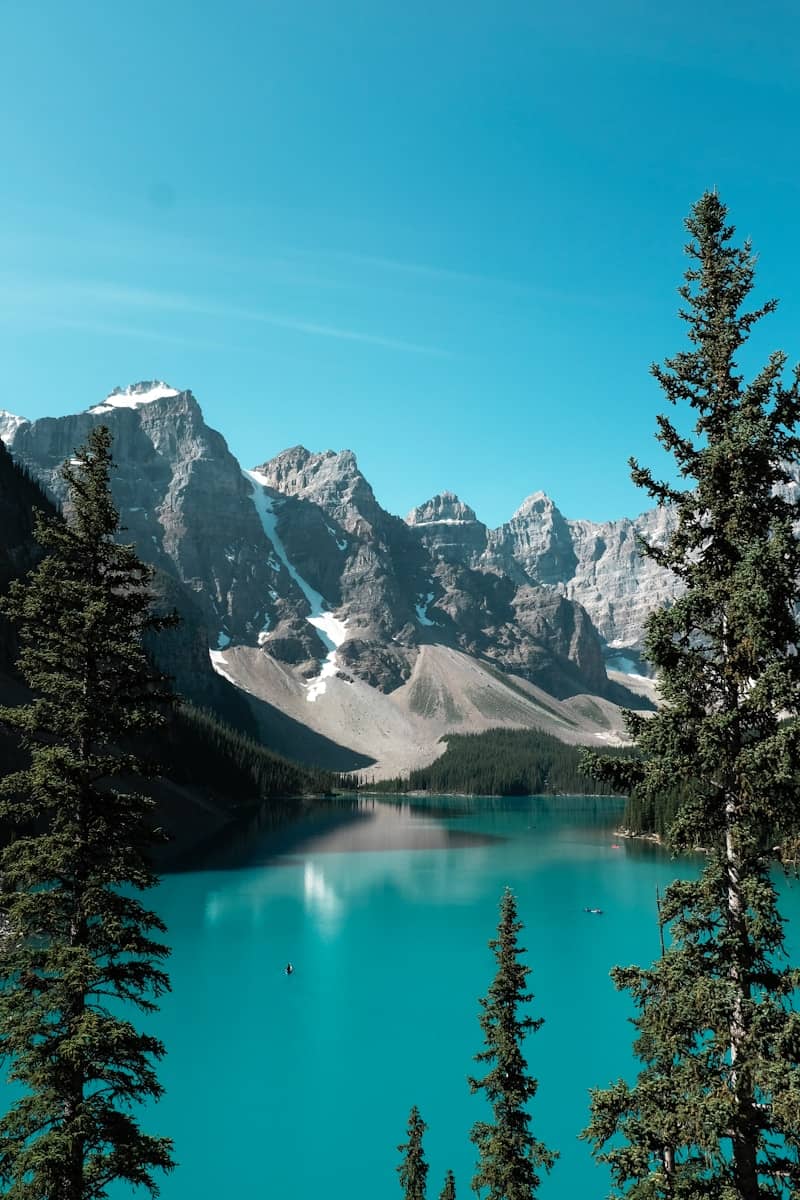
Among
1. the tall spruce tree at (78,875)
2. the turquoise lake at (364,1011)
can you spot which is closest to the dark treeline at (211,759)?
the turquoise lake at (364,1011)

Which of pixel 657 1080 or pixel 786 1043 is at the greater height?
pixel 786 1043

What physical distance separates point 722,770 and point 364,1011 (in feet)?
160

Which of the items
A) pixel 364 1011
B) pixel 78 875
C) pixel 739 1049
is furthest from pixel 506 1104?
pixel 364 1011

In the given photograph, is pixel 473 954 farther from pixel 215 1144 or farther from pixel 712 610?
pixel 712 610

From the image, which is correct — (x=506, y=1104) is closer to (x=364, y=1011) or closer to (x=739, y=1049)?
(x=739, y=1049)

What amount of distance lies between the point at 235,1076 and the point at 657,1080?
38.4 metres

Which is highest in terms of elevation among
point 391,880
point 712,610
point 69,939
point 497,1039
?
point 712,610

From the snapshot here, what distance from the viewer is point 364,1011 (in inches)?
2055

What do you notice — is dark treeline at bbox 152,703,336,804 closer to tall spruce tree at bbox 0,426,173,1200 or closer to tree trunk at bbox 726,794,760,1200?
tall spruce tree at bbox 0,426,173,1200

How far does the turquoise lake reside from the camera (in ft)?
113

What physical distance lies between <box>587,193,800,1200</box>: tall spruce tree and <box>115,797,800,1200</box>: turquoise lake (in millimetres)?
27419

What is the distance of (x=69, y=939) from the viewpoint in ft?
45.9

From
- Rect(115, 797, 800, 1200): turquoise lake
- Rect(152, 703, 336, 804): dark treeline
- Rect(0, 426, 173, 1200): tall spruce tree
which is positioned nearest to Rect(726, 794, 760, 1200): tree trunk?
Rect(0, 426, 173, 1200): tall spruce tree

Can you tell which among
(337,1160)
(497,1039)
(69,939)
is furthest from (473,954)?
(69,939)
